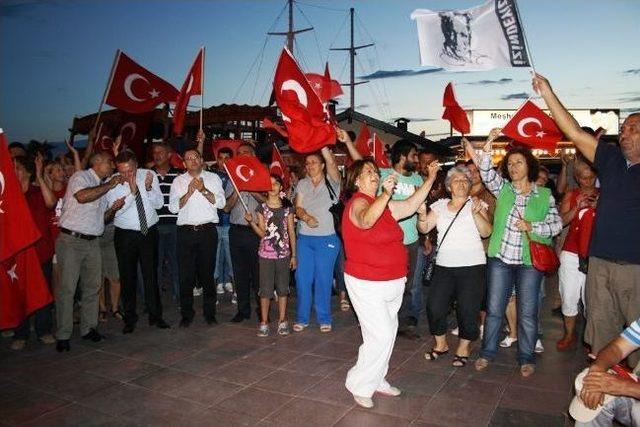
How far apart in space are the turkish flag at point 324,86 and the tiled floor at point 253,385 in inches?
198

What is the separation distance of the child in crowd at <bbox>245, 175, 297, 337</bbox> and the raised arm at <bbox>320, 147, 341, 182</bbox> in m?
0.72

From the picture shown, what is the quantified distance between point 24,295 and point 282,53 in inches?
156

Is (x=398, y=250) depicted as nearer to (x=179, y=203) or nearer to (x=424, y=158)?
(x=424, y=158)

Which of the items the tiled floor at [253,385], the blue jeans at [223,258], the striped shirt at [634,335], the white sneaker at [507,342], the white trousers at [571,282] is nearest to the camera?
the striped shirt at [634,335]

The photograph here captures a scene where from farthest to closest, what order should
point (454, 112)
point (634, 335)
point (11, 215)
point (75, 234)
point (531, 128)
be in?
point (454, 112) → point (531, 128) → point (75, 234) → point (11, 215) → point (634, 335)

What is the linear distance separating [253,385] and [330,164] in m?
2.85

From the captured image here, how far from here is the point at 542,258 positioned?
450cm

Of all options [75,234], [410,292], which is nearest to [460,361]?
[410,292]

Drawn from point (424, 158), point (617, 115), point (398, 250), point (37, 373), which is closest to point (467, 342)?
point (398, 250)

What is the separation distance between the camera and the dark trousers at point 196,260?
20.6 ft

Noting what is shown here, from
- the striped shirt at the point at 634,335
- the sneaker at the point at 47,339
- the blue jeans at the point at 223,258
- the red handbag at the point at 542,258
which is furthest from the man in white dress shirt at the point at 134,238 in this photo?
the striped shirt at the point at 634,335

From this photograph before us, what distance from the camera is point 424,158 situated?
6.65m

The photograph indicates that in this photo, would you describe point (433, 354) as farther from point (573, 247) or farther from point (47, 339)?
point (47, 339)

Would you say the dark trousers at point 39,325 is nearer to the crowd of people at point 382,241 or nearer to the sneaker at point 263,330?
the crowd of people at point 382,241
